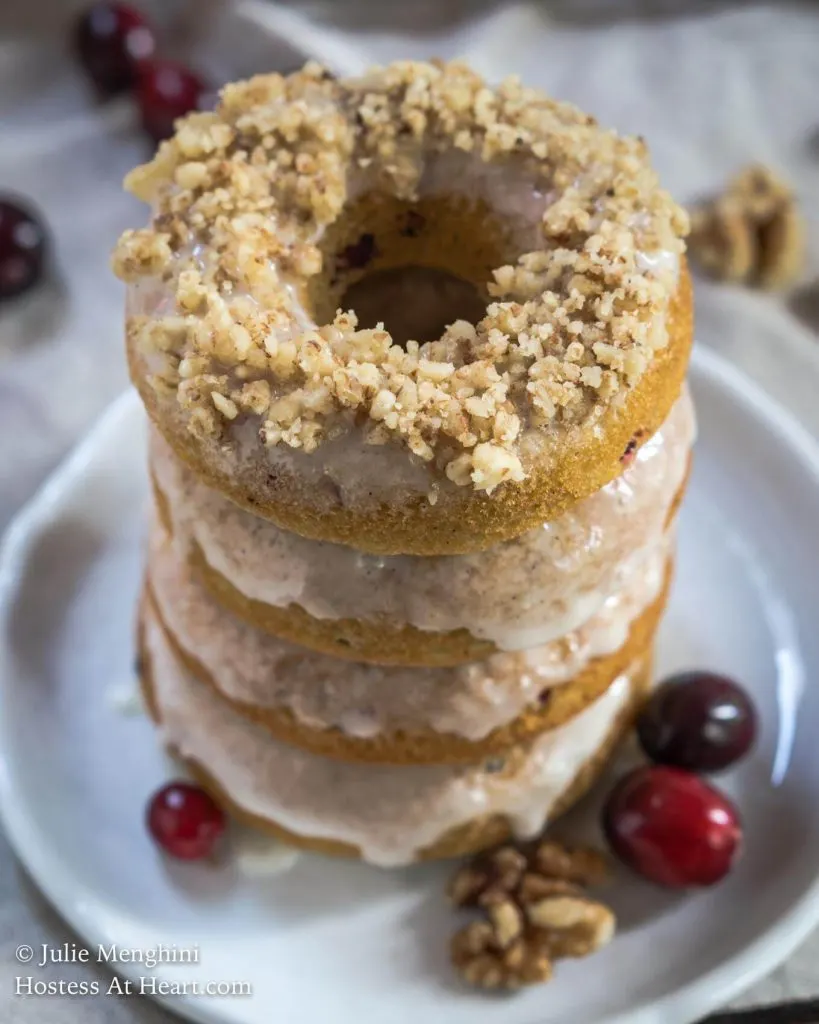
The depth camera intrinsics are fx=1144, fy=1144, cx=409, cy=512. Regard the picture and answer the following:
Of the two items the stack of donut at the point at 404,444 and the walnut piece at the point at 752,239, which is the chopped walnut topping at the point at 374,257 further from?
the walnut piece at the point at 752,239

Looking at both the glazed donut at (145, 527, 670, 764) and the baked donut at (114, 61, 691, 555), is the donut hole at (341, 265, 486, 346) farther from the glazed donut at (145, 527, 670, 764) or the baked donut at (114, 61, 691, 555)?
the glazed donut at (145, 527, 670, 764)

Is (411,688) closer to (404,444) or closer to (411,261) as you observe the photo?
(404,444)

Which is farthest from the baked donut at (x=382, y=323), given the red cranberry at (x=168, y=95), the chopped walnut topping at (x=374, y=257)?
the red cranberry at (x=168, y=95)

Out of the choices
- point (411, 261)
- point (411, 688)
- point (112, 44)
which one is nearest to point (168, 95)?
point (112, 44)

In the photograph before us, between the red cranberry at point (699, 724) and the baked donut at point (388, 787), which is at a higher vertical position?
the red cranberry at point (699, 724)

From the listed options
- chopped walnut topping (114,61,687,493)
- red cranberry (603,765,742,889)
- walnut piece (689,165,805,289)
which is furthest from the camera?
walnut piece (689,165,805,289)

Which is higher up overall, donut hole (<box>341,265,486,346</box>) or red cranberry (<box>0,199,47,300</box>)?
donut hole (<box>341,265,486,346</box>)

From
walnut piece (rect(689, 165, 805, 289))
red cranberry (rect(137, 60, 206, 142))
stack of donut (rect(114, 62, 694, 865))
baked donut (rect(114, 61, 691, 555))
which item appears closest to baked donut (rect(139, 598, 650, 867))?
stack of donut (rect(114, 62, 694, 865))
